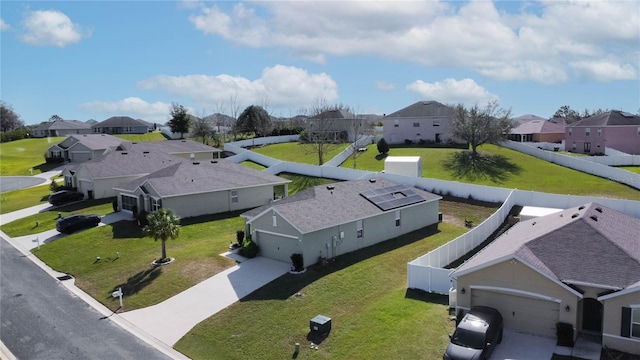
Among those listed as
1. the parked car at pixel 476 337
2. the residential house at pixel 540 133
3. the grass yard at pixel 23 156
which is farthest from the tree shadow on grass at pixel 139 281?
the residential house at pixel 540 133

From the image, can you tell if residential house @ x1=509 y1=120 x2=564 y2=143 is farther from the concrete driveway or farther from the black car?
the concrete driveway

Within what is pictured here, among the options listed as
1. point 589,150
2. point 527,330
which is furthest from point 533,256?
point 589,150

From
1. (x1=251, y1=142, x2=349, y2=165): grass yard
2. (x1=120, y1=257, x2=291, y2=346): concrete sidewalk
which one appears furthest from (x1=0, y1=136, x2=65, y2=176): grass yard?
(x1=120, y1=257, x2=291, y2=346): concrete sidewalk

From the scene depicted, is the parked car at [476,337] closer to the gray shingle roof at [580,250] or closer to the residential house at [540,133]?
the gray shingle roof at [580,250]

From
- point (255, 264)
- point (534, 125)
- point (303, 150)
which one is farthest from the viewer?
point (534, 125)

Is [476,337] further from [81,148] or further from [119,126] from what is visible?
[119,126]

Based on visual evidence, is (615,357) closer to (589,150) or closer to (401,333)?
(401,333)
